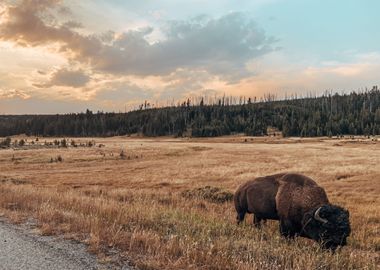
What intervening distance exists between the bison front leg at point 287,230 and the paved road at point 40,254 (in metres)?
5.32

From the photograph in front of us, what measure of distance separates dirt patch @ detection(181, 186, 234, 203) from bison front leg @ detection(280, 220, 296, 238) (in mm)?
13555

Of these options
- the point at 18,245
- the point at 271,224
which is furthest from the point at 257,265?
the point at 271,224

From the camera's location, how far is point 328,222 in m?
10.4

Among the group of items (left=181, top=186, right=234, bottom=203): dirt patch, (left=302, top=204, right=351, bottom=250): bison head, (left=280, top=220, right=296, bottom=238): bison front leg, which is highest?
(left=302, top=204, right=351, bottom=250): bison head

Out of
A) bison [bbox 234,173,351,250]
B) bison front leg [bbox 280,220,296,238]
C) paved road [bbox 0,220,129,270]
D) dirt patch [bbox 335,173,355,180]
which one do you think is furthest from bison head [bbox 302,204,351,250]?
dirt patch [bbox 335,173,355,180]

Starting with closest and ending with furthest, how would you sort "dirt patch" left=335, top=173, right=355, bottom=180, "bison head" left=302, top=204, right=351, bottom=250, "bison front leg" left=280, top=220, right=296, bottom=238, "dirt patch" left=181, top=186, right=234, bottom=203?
"bison head" left=302, top=204, right=351, bottom=250 < "bison front leg" left=280, top=220, right=296, bottom=238 < "dirt patch" left=181, top=186, right=234, bottom=203 < "dirt patch" left=335, top=173, right=355, bottom=180

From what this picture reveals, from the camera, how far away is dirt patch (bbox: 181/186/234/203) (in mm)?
26273

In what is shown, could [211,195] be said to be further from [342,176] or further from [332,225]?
[332,225]

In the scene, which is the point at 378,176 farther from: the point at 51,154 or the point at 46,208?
the point at 51,154

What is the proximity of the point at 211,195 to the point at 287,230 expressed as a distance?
1563 centimetres

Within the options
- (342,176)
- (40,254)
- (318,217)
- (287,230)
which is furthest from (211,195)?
(40,254)

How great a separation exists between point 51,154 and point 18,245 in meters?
60.4

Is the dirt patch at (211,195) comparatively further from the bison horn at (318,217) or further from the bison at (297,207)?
the bison horn at (318,217)

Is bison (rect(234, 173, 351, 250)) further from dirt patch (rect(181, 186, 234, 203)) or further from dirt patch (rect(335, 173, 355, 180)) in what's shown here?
dirt patch (rect(335, 173, 355, 180))
